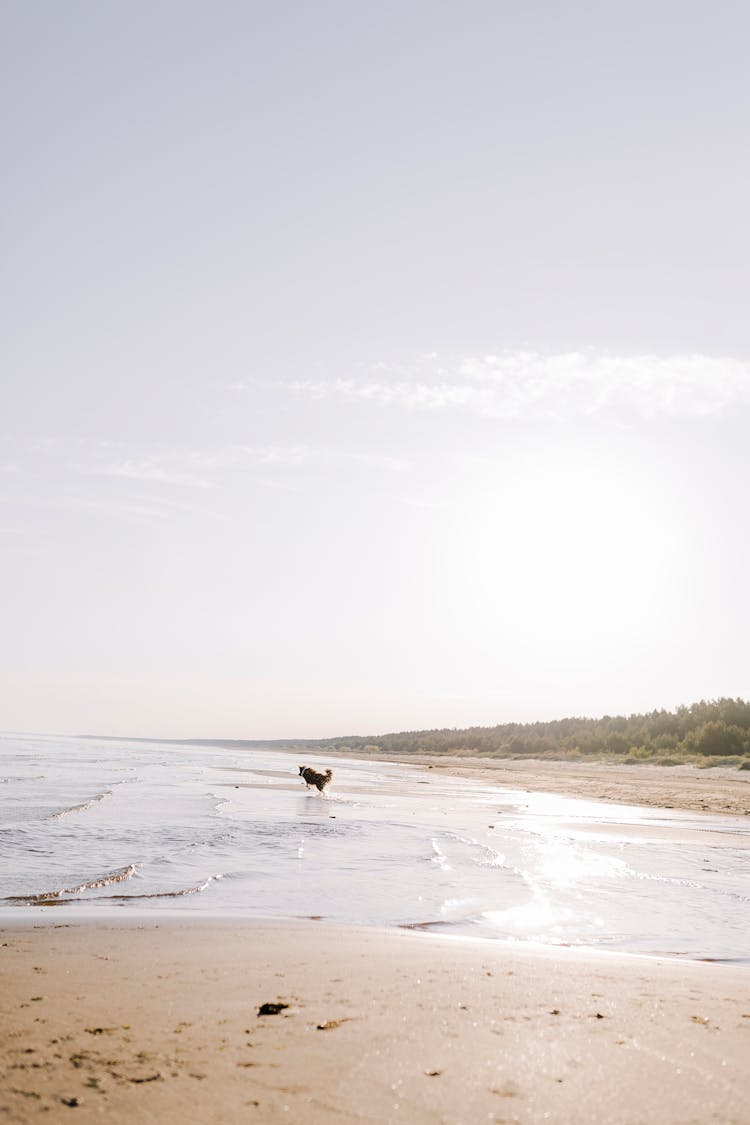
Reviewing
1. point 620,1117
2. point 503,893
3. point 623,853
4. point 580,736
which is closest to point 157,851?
point 503,893

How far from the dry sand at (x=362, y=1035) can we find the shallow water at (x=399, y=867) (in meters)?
1.85

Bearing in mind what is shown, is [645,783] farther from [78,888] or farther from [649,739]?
[78,888]

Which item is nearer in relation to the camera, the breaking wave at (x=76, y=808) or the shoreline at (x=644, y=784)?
the breaking wave at (x=76, y=808)

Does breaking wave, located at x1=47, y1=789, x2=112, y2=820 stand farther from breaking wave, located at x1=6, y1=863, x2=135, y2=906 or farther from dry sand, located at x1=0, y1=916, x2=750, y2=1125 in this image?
dry sand, located at x1=0, y1=916, x2=750, y2=1125

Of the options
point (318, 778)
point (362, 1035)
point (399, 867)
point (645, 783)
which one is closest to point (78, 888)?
point (399, 867)

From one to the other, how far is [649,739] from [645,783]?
18.8m

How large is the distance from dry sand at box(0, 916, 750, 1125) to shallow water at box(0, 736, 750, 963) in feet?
6.08

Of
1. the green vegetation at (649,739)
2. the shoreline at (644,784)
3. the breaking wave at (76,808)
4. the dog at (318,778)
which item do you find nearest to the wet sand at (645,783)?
the shoreline at (644,784)

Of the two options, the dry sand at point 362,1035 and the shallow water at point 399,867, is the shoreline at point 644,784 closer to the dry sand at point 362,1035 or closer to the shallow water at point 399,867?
the shallow water at point 399,867

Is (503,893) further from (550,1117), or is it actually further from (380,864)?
(550,1117)

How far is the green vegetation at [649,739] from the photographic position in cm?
4334

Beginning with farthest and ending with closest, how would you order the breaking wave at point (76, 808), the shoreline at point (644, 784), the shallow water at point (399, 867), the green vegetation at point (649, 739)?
the green vegetation at point (649, 739)
the shoreline at point (644, 784)
the breaking wave at point (76, 808)
the shallow water at point (399, 867)

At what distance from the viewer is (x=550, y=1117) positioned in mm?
3328

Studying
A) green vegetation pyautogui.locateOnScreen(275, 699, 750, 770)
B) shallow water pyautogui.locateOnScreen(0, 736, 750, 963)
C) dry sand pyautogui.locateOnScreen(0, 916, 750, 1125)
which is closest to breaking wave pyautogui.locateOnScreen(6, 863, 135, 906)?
shallow water pyautogui.locateOnScreen(0, 736, 750, 963)
